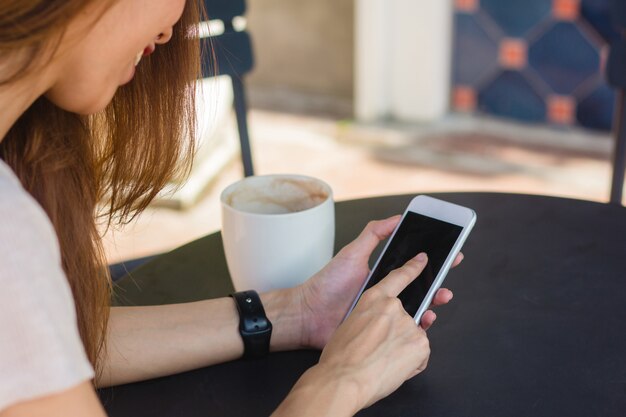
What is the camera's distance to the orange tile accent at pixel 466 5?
9.74ft

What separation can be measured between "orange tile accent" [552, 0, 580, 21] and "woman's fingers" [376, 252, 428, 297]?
7.38 ft

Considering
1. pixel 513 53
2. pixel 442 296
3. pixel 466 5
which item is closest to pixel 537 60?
pixel 513 53

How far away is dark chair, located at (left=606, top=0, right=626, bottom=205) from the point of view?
1.36 metres

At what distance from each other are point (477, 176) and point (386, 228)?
73.9 inches

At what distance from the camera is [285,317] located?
80cm

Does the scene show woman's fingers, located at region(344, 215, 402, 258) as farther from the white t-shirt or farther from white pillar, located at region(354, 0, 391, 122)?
white pillar, located at region(354, 0, 391, 122)

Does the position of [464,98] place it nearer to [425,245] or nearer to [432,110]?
[432,110]

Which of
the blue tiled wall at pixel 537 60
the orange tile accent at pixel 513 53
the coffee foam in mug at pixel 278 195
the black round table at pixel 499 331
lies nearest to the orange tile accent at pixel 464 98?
the blue tiled wall at pixel 537 60

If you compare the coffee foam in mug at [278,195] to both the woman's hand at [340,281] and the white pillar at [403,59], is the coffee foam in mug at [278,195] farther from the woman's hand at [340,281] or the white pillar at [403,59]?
the white pillar at [403,59]

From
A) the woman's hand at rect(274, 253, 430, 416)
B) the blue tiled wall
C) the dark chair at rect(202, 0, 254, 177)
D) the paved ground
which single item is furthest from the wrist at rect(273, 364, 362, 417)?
A: the blue tiled wall

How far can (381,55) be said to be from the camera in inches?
122

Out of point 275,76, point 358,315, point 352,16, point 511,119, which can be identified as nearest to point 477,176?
A: point 511,119

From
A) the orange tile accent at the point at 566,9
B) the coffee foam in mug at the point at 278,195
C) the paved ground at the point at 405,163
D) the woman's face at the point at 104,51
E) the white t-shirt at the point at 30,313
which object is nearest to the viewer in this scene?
the white t-shirt at the point at 30,313

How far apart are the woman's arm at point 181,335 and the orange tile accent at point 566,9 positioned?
2.25m
